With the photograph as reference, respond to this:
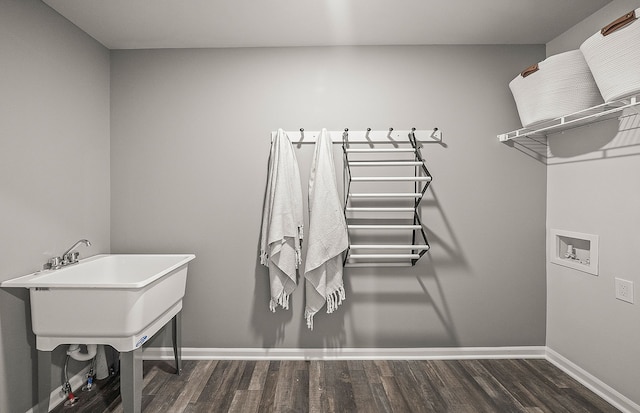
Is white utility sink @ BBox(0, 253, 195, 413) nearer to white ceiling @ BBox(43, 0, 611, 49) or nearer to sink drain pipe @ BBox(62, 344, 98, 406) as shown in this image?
sink drain pipe @ BBox(62, 344, 98, 406)

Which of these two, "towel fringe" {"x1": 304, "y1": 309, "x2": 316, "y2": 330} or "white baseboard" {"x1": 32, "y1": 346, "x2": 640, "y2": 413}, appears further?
"white baseboard" {"x1": 32, "y1": 346, "x2": 640, "y2": 413}

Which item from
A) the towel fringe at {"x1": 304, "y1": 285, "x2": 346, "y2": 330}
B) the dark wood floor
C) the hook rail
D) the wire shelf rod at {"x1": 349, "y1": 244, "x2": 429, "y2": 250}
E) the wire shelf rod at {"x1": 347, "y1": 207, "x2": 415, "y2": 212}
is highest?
the hook rail

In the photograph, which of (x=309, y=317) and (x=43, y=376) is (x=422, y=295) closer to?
(x=309, y=317)

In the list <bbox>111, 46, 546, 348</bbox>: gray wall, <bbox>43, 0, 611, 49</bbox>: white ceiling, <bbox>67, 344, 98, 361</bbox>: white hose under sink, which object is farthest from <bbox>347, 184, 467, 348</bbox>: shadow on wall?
<bbox>67, 344, 98, 361</bbox>: white hose under sink

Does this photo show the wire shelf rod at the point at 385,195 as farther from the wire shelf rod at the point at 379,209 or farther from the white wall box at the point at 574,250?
the white wall box at the point at 574,250

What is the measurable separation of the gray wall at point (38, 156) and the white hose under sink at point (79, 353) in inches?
3.5

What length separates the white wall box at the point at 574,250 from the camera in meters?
2.13

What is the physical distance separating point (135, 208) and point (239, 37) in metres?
1.43

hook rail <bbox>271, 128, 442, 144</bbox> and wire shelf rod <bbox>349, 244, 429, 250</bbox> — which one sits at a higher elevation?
hook rail <bbox>271, 128, 442, 144</bbox>

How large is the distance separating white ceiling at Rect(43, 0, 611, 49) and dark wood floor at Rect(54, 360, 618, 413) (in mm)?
2274

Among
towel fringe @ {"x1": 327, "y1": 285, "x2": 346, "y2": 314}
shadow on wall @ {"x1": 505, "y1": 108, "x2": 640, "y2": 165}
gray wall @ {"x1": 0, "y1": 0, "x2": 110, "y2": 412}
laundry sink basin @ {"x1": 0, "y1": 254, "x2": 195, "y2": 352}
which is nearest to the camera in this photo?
laundry sink basin @ {"x1": 0, "y1": 254, "x2": 195, "y2": 352}

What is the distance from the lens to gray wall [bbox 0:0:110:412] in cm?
173

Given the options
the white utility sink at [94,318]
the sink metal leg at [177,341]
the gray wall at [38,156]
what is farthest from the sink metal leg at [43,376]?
the sink metal leg at [177,341]

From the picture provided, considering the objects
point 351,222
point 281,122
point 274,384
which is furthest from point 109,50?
point 274,384
